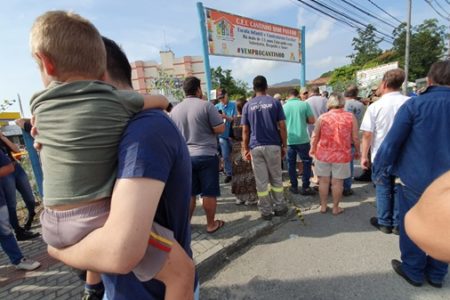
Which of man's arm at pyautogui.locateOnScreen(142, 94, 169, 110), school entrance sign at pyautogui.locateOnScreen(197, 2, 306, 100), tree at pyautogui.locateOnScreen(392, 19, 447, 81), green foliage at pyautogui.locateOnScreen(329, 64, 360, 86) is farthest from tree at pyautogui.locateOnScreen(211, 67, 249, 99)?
man's arm at pyautogui.locateOnScreen(142, 94, 169, 110)

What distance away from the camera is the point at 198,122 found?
136 inches

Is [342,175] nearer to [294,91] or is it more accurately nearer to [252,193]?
[252,193]

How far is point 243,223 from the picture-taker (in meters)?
3.95

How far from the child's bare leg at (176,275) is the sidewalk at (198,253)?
209cm

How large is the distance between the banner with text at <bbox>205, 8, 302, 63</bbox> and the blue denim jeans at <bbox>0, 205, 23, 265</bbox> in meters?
5.57

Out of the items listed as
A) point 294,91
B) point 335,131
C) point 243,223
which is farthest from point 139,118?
point 294,91

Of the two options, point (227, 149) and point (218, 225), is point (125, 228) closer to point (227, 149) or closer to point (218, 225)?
point (218, 225)

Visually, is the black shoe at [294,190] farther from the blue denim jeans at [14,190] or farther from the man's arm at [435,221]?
the blue denim jeans at [14,190]

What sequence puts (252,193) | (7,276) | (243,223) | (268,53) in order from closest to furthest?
(7,276) → (243,223) → (252,193) → (268,53)

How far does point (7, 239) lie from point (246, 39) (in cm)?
726

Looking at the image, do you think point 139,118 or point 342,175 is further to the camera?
point 342,175

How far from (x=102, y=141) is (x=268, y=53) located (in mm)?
8859

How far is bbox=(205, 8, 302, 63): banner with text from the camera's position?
693 centimetres

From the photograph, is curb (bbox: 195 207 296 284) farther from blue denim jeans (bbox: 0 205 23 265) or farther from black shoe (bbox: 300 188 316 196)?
blue denim jeans (bbox: 0 205 23 265)
